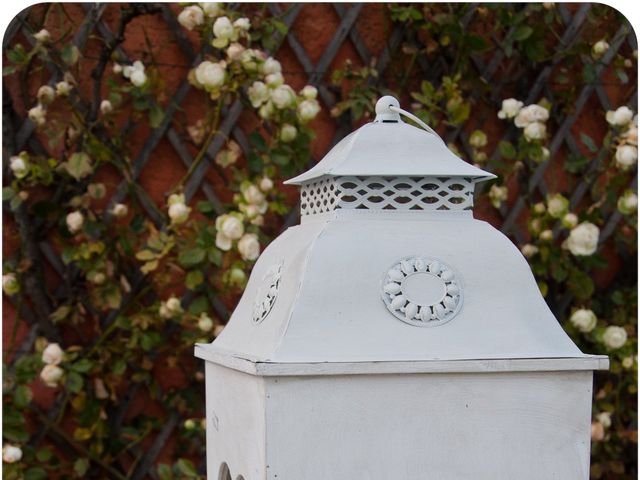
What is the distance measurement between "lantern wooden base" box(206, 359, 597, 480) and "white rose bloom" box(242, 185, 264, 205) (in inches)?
39.3

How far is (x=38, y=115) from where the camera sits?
230 centimetres

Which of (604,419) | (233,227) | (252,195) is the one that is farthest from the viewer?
Answer: (604,419)

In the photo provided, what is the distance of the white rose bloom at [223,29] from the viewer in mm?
2303

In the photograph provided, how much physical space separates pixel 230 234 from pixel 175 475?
67cm

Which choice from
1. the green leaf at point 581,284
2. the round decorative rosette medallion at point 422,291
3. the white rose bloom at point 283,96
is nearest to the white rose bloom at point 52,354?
the white rose bloom at point 283,96

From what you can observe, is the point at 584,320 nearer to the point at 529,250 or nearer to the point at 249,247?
the point at 529,250

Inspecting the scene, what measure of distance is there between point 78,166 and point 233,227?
44 centimetres

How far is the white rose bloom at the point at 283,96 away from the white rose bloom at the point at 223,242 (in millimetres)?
362

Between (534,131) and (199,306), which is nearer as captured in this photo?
(199,306)

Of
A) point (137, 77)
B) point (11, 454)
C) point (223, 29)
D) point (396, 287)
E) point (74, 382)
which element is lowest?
point (11, 454)

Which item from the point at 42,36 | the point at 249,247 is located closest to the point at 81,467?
the point at 249,247

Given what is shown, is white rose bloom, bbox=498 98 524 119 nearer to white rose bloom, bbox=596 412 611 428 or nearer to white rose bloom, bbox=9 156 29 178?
white rose bloom, bbox=596 412 611 428

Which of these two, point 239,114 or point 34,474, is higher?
point 239,114

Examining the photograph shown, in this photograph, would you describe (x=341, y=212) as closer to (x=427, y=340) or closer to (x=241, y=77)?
(x=427, y=340)
